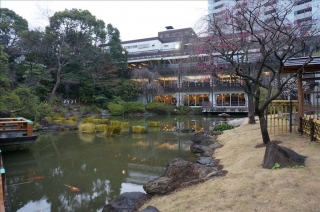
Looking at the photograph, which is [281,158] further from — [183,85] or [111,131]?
[183,85]

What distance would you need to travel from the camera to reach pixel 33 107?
44.9 ft

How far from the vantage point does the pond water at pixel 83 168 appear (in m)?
5.26

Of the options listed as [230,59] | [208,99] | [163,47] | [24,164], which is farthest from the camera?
[163,47]

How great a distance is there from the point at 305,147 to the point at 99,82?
84.8 feet

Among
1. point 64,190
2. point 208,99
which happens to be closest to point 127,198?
point 64,190

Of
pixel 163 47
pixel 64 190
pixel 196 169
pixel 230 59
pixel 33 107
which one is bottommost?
pixel 64 190

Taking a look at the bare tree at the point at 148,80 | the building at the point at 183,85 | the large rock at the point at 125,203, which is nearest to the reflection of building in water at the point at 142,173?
the large rock at the point at 125,203

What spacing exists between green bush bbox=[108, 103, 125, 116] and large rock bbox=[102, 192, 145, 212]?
896 inches

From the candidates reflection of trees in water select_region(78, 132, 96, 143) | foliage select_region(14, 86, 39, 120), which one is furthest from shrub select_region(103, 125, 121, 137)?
foliage select_region(14, 86, 39, 120)

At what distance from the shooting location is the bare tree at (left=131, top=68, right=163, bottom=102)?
30.4 metres

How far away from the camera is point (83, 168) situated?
743cm

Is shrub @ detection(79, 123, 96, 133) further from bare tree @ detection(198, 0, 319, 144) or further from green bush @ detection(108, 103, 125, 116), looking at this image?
green bush @ detection(108, 103, 125, 116)

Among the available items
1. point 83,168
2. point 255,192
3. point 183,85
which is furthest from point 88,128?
point 183,85

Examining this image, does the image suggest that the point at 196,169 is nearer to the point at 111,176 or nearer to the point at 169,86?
the point at 111,176
